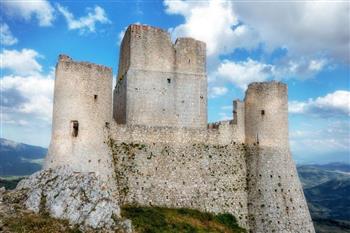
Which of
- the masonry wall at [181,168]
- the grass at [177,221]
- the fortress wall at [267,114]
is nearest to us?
the grass at [177,221]

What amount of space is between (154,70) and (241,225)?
1555 cm

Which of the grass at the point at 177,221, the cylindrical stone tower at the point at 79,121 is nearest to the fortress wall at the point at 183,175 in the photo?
the grass at the point at 177,221

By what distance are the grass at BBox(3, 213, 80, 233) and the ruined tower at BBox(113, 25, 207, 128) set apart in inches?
506

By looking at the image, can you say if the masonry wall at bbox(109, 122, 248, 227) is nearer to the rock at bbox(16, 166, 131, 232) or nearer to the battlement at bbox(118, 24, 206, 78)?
the rock at bbox(16, 166, 131, 232)

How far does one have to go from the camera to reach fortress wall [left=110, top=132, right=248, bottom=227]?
3003cm

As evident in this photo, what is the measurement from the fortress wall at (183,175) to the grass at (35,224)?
21.4ft

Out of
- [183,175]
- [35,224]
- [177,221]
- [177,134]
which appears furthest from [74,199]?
[177,134]

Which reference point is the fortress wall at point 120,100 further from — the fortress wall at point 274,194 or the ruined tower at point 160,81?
the fortress wall at point 274,194

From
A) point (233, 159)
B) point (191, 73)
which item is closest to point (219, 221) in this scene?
point (233, 159)

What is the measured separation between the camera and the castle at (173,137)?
29125 mm

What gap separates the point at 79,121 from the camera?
28.9 meters

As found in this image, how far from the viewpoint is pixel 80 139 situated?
2877 cm

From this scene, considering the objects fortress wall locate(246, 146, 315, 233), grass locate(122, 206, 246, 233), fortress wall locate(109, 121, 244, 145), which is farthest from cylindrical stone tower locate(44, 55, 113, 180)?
fortress wall locate(246, 146, 315, 233)

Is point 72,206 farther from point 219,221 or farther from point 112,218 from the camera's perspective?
point 219,221
